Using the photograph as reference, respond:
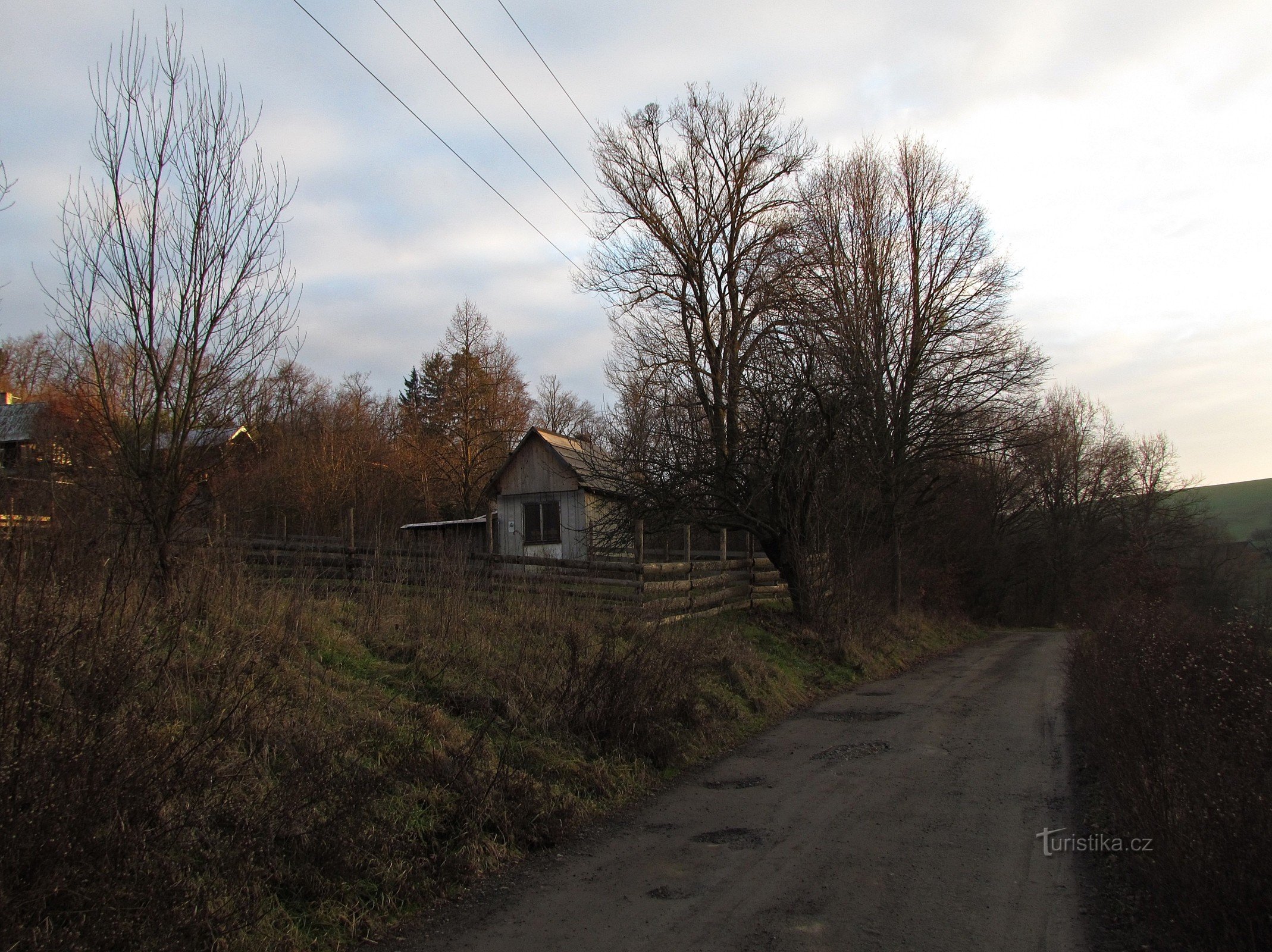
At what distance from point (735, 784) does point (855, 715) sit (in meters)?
3.87

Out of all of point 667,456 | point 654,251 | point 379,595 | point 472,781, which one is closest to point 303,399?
point 654,251

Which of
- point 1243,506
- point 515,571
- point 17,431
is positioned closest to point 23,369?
point 17,431

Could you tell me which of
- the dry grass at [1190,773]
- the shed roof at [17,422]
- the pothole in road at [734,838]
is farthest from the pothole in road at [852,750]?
A: the shed roof at [17,422]

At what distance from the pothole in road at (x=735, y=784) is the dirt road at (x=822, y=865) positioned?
0.02 meters

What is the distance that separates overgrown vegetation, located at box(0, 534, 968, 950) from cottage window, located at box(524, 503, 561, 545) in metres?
17.7

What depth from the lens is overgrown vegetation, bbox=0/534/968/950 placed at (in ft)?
12.1

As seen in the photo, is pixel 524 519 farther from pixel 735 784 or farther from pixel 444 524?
pixel 735 784

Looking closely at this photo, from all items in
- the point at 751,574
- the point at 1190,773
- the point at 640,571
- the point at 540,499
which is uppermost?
the point at 540,499

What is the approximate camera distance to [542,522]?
93.2ft

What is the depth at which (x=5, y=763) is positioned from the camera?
3.54 metres

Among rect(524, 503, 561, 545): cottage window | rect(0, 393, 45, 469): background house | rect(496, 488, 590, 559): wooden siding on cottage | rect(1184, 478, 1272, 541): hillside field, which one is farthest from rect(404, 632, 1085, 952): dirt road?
rect(1184, 478, 1272, 541): hillside field

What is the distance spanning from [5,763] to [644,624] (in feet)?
27.4

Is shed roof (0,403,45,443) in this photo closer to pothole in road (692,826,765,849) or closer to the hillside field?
pothole in road (692,826,765,849)

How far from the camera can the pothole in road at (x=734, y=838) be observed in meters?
5.84
